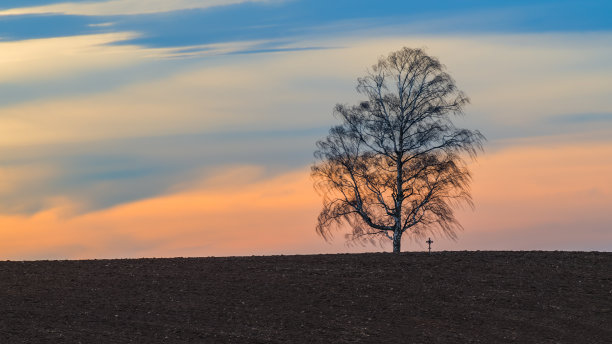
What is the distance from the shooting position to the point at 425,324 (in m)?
22.8

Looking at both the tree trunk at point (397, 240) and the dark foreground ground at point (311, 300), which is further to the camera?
the tree trunk at point (397, 240)

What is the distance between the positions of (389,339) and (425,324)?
184 centimetres

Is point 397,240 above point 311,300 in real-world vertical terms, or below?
above

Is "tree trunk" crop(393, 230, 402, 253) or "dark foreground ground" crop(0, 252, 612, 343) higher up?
→ "tree trunk" crop(393, 230, 402, 253)

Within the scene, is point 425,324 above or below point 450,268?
below

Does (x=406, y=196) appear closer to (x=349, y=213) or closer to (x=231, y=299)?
(x=349, y=213)

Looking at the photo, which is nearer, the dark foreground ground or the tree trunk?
the dark foreground ground

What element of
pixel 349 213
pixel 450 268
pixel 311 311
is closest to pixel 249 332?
pixel 311 311

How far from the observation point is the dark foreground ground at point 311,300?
21.3 metres

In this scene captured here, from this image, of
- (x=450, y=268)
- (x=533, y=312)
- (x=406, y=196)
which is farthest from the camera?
(x=406, y=196)

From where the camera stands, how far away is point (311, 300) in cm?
2395

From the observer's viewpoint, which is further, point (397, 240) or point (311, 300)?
point (397, 240)

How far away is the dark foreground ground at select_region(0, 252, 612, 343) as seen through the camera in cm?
2131

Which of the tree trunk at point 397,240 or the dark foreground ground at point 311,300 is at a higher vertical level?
the tree trunk at point 397,240
